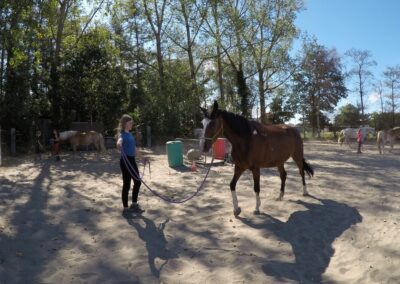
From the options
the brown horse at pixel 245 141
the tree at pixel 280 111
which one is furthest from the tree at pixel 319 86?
the brown horse at pixel 245 141

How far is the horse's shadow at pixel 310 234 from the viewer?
16.1 feet

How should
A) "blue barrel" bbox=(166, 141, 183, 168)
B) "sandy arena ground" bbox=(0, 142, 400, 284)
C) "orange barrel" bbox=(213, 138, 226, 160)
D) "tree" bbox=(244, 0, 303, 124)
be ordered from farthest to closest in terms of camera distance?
"tree" bbox=(244, 0, 303, 124)
"orange barrel" bbox=(213, 138, 226, 160)
"blue barrel" bbox=(166, 141, 183, 168)
"sandy arena ground" bbox=(0, 142, 400, 284)

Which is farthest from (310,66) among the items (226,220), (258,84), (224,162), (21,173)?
(226,220)

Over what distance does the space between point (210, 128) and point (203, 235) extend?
1799mm

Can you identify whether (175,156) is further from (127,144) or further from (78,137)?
(127,144)

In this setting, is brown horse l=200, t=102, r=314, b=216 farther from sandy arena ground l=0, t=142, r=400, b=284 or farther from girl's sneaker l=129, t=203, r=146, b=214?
girl's sneaker l=129, t=203, r=146, b=214

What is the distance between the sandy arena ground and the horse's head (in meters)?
1.32

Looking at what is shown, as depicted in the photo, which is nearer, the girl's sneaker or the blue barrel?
the girl's sneaker

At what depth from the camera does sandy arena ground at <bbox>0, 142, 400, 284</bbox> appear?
16.0 feet

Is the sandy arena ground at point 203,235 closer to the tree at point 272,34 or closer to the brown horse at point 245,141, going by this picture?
the brown horse at point 245,141

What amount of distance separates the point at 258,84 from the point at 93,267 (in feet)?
120

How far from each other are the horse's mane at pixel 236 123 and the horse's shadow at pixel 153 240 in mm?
2012

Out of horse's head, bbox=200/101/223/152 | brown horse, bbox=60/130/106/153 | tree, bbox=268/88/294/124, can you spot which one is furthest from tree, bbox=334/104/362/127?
horse's head, bbox=200/101/223/152

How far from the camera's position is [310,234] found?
6.26m
